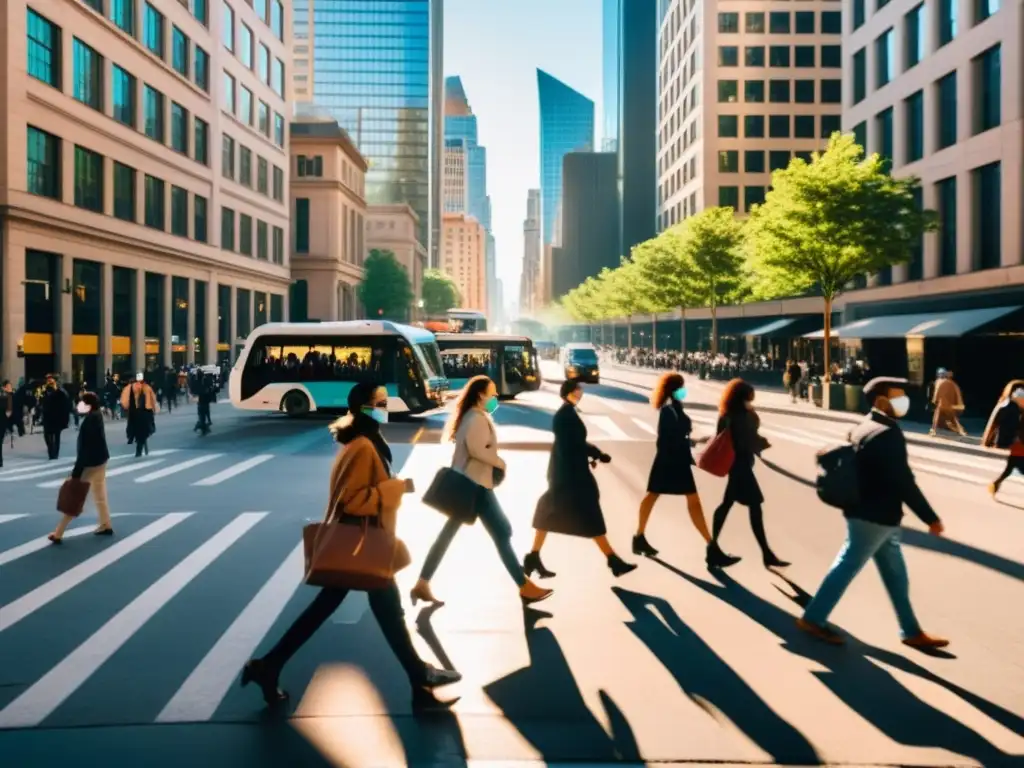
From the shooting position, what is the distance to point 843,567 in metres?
6.79

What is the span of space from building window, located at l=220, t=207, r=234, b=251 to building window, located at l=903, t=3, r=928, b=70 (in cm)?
3802

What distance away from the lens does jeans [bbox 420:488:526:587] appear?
7961 millimetres

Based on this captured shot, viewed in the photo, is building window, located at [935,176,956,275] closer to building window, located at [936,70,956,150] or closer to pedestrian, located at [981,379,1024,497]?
building window, located at [936,70,956,150]

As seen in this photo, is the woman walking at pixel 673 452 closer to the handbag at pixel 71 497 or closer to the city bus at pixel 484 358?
the handbag at pixel 71 497

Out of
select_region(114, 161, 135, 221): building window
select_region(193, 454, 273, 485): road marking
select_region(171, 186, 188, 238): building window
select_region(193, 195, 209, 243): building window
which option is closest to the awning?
select_region(193, 454, 273, 485): road marking

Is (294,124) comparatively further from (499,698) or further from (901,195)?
(499,698)

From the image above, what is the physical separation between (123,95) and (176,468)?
31.6 meters

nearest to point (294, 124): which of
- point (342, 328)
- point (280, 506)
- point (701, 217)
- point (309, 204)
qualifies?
point (309, 204)

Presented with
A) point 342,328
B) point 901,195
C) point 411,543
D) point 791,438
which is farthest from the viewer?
point 901,195

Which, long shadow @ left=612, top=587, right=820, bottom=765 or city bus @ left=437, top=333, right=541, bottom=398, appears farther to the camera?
city bus @ left=437, top=333, right=541, bottom=398

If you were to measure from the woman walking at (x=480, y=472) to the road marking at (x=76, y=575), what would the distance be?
10.4 ft

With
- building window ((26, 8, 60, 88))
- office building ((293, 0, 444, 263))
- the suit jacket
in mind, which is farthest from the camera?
office building ((293, 0, 444, 263))

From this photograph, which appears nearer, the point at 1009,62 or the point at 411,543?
the point at 411,543

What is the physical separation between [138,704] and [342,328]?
79.3ft
